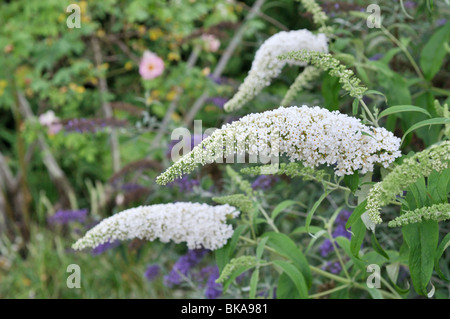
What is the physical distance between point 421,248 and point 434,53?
0.87 meters

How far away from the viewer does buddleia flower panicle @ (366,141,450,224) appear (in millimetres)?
958

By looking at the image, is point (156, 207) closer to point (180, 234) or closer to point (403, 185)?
point (180, 234)

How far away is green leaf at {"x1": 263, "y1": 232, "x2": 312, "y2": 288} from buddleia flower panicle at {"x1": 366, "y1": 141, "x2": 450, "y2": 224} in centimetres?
47

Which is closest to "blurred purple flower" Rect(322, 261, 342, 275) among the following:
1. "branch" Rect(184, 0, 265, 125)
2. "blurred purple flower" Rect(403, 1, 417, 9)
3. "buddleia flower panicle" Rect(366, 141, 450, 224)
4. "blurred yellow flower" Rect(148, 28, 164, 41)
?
"buddleia flower panicle" Rect(366, 141, 450, 224)

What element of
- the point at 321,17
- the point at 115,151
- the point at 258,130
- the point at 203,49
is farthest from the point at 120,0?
the point at 258,130

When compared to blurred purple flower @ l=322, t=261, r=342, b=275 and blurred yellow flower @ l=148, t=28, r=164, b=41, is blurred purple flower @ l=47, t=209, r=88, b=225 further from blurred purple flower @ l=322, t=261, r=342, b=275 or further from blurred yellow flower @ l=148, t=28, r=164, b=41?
blurred yellow flower @ l=148, t=28, r=164, b=41

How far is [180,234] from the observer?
54.7 inches

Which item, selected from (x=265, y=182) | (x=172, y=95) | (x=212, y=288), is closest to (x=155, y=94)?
(x=172, y=95)

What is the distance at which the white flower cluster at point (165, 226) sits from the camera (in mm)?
1370

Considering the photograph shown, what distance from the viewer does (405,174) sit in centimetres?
97

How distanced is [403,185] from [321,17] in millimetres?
764

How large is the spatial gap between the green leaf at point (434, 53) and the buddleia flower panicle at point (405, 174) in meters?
0.81

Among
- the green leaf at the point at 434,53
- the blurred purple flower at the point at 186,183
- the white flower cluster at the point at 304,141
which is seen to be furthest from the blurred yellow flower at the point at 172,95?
the white flower cluster at the point at 304,141

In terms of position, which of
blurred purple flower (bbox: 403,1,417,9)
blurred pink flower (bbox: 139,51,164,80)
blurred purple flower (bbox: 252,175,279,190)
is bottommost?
blurred purple flower (bbox: 252,175,279,190)
